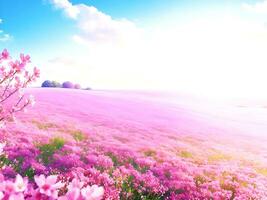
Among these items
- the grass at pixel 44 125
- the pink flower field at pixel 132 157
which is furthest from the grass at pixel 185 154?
the grass at pixel 44 125

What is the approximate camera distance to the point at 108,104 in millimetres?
32094

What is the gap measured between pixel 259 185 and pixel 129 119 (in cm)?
1307

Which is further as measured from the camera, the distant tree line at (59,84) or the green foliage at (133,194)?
the distant tree line at (59,84)

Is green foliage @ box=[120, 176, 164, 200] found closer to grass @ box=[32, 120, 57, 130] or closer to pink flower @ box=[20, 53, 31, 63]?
pink flower @ box=[20, 53, 31, 63]

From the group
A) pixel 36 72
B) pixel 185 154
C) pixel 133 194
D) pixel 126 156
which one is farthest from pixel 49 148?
pixel 36 72

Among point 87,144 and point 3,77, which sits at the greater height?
Answer: point 3,77

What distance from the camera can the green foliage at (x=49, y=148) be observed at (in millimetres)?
12430

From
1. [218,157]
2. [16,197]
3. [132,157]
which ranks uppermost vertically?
[16,197]

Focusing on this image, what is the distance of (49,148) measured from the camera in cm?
1379

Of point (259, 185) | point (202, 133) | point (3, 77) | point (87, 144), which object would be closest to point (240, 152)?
point (202, 133)

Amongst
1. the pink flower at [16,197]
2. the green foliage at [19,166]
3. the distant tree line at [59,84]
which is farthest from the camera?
the distant tree line at [59,84]

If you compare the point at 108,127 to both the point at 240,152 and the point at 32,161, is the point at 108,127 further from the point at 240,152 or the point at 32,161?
the point at 32,161

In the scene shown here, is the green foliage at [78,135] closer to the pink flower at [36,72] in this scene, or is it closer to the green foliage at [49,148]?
the green foliage at [49,148]

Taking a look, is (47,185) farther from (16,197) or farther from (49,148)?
(49,148)
